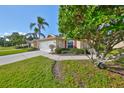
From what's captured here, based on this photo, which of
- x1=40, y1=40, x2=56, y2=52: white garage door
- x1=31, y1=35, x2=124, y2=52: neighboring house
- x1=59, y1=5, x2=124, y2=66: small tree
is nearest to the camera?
x1=59, y1=5, x2=124, y2=66: small tree

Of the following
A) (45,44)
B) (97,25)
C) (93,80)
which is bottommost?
(93,80)

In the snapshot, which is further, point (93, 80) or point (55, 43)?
point (55, 43)

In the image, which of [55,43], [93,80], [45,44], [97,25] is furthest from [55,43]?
[93,80]

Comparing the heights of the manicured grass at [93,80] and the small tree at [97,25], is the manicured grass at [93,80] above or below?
below

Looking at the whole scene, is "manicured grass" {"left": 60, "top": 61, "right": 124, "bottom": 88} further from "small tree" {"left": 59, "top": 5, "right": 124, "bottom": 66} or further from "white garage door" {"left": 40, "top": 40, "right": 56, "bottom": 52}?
"white garage door" {"left": 40, "top": 40, "right": 56, "bottom": 52}

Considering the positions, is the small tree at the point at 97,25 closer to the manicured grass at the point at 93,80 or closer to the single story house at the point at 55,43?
the manicured grass at the point at 93,80

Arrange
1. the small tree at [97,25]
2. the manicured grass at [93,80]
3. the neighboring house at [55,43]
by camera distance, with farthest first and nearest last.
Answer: the neighboring house at [55,43]
the small tree at [97,25]
the manicured grass at [93,80]

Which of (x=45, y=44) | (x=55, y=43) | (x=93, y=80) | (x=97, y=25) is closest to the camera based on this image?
(x=93, y=80)

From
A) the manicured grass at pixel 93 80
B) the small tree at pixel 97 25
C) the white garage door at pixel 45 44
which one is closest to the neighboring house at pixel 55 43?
the white garage door at pixel 45 44

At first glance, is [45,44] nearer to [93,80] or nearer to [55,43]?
[55,43]

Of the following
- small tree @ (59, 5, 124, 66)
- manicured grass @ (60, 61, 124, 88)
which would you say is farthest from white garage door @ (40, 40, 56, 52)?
manicured grass @ (60, 61, 124, 88)

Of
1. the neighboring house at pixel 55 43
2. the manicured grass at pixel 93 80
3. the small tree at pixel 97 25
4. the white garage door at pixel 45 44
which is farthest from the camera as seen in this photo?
the white garage door at pixel 45 44
